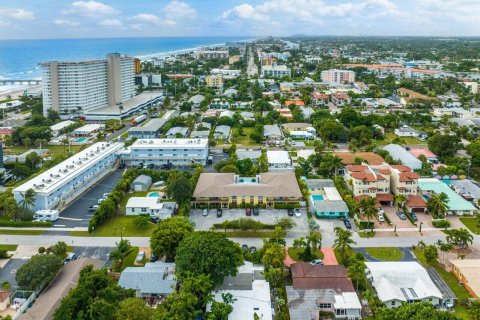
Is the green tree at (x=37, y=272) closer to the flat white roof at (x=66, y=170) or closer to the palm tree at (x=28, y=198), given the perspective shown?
the palm tree at (x=28, y=198)

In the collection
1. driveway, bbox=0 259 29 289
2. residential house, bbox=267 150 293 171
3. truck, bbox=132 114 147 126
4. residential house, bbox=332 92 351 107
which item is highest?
residential house, bbox=332 92 351 107

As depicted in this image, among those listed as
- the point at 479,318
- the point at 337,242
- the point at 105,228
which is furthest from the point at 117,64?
the point at 479,318

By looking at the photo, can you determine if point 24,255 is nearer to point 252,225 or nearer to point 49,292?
point 49,292

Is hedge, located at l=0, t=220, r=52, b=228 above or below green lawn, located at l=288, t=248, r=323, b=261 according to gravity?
above

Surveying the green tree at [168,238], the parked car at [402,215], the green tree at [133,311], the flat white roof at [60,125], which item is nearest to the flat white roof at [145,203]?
the green tree at [168,238]

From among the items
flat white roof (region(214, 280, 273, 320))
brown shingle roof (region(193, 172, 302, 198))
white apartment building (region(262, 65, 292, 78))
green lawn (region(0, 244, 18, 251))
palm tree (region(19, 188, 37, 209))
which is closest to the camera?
flat white roof (region(214, 280, 273, 320))

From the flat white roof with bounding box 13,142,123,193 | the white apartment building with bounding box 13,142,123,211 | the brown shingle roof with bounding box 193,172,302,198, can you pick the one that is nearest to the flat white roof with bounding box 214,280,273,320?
the brown shingle roof with bounding box 193,172,302,198

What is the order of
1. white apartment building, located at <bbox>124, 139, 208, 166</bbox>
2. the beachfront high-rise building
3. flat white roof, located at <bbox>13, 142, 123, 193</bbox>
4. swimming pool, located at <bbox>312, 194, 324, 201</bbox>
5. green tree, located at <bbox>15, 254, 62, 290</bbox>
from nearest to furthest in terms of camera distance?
green tree, located at <bbox>15, 254, 62, 290</bbox>
flat white roof, located at <bbox>13, 142, 123, 193</bbox>
swimming pool, located at <bbox>312, 194, 324, 201</bbox>
white apartment building, located at <bbox>124, 139, 208, 166</bbox>
the beachfront high-rise building

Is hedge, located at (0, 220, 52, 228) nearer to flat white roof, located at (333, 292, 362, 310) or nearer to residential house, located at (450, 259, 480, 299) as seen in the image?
flat white roof, located at (333, 292, 362, 310)
